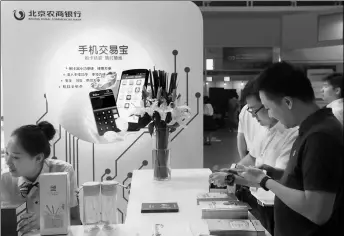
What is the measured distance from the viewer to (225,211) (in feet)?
5.37

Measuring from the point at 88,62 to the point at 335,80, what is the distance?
2.07m

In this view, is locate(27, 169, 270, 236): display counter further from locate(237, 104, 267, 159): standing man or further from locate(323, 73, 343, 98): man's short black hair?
locate(323, 73, 343, 98): man's short black hair

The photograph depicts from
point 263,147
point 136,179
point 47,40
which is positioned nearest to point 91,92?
point 47,40

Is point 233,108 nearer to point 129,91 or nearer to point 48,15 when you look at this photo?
point 129,91

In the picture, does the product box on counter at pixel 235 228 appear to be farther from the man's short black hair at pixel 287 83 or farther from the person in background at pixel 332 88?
the person in background at pixel 332 88

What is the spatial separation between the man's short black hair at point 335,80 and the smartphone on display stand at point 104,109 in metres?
1.79

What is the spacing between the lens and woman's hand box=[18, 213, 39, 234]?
56.5 inches

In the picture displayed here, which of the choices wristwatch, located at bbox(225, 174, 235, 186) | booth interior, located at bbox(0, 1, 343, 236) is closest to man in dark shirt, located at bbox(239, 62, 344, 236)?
wristwatch, located at bbox(225, 174, 235, 186)

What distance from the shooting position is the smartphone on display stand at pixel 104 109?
3.59m

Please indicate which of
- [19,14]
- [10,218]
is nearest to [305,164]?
[10,218]

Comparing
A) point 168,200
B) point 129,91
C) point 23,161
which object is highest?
point 129,91

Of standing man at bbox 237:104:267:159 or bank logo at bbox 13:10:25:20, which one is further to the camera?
bank logo at bbox 13:10:25:20

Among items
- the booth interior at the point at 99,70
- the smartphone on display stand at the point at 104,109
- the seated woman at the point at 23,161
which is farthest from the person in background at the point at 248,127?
the seated woman at the point at 23,161

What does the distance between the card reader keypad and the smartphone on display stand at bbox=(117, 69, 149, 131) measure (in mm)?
66
